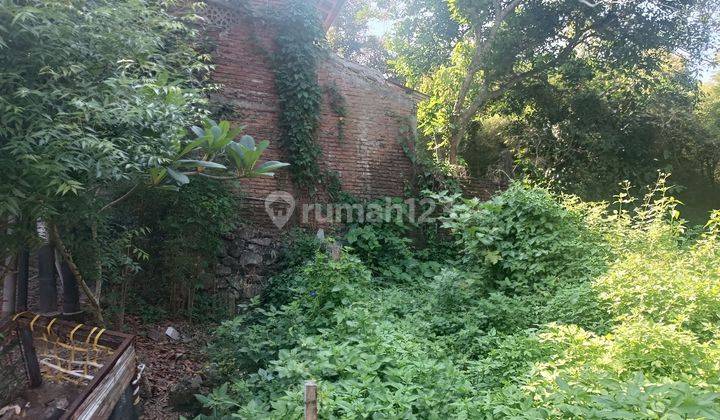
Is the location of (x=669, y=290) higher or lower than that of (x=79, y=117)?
lower

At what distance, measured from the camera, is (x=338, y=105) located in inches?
311

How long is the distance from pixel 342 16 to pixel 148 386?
1315 cm

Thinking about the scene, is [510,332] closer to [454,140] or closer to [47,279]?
[47,279]

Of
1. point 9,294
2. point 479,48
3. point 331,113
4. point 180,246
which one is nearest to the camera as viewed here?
point 9,294

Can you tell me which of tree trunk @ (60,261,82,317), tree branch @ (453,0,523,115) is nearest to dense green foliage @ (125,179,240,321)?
tree trunk @ (60,261,82,317)

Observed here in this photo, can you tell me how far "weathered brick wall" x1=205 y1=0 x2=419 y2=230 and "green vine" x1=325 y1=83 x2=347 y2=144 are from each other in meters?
0.05

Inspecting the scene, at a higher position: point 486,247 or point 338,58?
point 338,58

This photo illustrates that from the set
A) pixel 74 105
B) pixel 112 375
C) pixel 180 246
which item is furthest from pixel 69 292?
pixel 74 105

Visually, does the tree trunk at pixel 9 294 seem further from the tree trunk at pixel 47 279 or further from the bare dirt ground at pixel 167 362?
the bare dirt ground at pixel 167 362

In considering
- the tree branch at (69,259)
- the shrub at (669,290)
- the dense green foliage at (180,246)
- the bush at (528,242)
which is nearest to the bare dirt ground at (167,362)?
the dense green foliage at (180,246)

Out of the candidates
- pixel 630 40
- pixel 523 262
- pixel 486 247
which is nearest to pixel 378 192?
pixel 486 247

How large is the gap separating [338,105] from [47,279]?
4.67 m

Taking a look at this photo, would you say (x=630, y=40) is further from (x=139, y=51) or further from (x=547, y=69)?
(x=139, y=51)

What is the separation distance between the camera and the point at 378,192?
8156 millimetres
